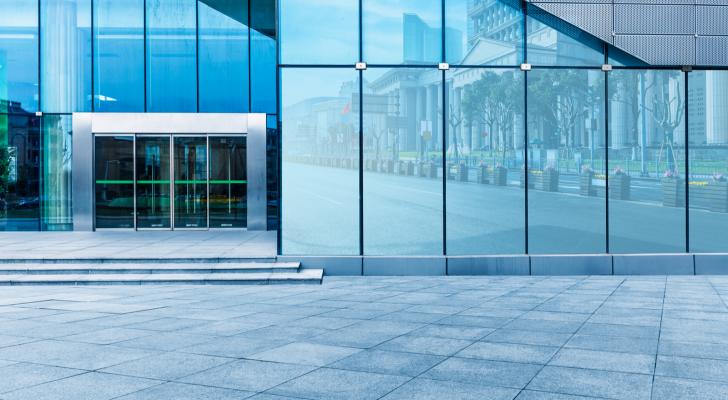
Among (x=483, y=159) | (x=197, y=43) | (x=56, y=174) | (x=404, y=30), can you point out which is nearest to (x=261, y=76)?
(x=197, y=43)

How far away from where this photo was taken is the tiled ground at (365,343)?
4812 millimetres

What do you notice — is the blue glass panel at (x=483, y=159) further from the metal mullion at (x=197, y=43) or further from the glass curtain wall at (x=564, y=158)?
the metal mullion at (x=197, y=43)

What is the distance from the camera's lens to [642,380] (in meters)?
4.93

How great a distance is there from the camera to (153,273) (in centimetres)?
1094

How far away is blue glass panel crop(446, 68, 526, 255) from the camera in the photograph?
11.7 m

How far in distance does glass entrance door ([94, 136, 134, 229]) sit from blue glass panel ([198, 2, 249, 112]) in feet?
8.89

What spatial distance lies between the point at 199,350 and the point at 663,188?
1019 cm

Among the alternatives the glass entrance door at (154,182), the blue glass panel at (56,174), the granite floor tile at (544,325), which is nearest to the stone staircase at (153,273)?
the granite floor tile at (544,325)

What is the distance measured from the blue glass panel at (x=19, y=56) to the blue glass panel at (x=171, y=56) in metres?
3.78

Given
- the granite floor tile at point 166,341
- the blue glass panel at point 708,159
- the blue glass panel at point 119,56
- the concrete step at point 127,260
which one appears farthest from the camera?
the blue glass panel at point 119,56

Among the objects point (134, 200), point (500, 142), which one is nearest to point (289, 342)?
point (500, 142)

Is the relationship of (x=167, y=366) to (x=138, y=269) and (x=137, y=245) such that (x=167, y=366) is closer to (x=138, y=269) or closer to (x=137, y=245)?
(x=138, y=269)

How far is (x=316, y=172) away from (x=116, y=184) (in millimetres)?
8843

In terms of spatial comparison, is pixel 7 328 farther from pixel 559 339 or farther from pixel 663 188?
pixel 663 188
